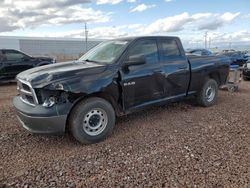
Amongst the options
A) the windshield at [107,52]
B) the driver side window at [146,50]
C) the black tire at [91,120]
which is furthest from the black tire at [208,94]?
the black tire at [91,120]

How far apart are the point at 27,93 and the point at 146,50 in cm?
240

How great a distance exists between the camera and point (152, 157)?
370 cm

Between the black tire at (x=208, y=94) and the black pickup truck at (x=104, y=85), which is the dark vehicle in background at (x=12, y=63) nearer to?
the black pickup truck at (x=104, y=85)

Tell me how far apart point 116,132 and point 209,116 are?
7.49ft

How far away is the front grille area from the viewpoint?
388 cm

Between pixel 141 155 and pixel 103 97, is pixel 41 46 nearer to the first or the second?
pixel 103 97

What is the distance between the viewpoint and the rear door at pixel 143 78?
4574 mm

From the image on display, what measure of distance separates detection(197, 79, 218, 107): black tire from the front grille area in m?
4.02

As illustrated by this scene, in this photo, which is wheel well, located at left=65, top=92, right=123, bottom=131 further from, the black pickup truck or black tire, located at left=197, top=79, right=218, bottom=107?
black tire, located at left=197, top=79, right=218, bottom=107

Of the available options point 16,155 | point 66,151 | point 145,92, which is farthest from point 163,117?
point 16,155

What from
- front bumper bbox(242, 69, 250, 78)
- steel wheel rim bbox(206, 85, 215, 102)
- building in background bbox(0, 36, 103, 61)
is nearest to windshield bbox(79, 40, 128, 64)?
steel wheel rim bbox(206, 85, 215, 102)

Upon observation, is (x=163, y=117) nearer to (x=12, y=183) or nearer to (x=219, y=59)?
(x=219, y=59)

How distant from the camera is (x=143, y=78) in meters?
4.77

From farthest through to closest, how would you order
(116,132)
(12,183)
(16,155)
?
(116,132) < (16,155) < (12,183)
